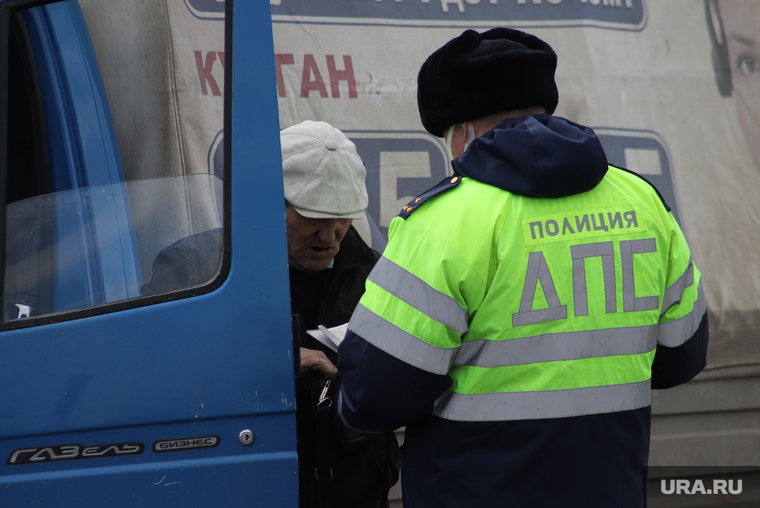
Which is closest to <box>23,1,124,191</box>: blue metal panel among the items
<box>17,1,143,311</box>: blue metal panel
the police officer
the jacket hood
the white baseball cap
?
<box>17,1,143,311</box>: blue metal panel

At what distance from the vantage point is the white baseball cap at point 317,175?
5.60ft

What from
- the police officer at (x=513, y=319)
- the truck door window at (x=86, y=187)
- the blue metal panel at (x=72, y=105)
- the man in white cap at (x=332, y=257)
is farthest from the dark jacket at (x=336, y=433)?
the blue metal panel at (x=72, y=105)

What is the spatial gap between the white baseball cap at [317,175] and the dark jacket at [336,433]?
15cm

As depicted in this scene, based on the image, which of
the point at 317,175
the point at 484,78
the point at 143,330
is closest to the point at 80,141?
the point at 143,330

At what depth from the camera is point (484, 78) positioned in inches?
48.1

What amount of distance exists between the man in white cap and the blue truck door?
1.04ft

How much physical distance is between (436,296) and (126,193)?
67 centimetres

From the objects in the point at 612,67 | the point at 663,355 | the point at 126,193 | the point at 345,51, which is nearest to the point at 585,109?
the point at 612,67

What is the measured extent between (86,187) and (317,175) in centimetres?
60

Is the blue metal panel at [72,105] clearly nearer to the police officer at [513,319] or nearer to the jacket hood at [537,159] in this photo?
the police officer at [513,319]

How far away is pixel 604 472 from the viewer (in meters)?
1.18

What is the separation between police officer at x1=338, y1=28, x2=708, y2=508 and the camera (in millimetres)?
1123

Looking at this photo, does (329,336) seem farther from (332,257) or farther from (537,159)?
(537,159)

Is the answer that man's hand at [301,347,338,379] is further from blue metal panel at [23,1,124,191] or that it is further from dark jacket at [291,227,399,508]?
blue metal panel at [23,1,124,191]
